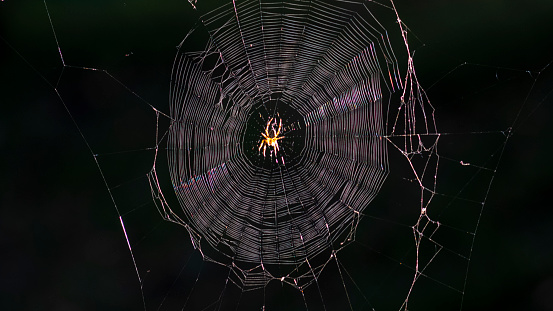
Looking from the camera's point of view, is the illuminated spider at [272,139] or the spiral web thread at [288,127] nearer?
the spiral web thread at [288,127]

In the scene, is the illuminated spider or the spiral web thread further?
the illuminated spider

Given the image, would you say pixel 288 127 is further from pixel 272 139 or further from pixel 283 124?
pixel 272 139

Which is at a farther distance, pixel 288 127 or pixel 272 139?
→ pixel 272 139

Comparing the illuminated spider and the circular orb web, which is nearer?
the circular orb web

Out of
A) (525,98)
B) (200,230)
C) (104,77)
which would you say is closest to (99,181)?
(104,77)

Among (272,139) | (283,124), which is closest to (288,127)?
(283,124)

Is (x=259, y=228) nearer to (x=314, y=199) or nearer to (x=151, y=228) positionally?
(x=314, y=199)
